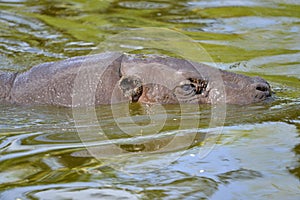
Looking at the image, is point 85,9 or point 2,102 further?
point 85,9

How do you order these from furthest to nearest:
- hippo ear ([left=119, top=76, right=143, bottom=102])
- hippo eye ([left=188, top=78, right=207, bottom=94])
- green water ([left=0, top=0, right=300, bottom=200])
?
hippo eye ([left=188, top=78, right=207, bottom=94]) < hippo ear ([left=119, top=76, right=143, bottom=102]) < green water ([left=0, top=0, right=300, bottom=200])

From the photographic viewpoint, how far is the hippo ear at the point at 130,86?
654cm

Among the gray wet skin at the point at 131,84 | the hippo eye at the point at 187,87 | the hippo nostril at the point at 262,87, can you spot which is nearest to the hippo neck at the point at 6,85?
the gray wet skin at the point at 131,84

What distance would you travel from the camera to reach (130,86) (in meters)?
6.55

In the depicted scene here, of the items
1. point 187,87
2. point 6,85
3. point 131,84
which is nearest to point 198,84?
point 187,87

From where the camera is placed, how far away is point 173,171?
4668mm

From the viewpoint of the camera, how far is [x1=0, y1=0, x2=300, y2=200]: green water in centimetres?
441

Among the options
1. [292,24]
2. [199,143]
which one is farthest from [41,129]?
[292,24]

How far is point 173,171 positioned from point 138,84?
204 centimetres

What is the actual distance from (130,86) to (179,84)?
1.55 feet

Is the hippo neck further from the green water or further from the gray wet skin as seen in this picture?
the green water

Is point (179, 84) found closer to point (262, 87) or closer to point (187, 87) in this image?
point (187, 87)

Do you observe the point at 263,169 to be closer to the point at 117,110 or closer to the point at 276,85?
the point at 117,110

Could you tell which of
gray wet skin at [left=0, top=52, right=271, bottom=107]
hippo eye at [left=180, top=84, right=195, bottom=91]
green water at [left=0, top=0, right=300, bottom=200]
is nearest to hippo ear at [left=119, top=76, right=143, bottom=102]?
gray wet skin at [left=0, top=52, right=271, bottom=107]
